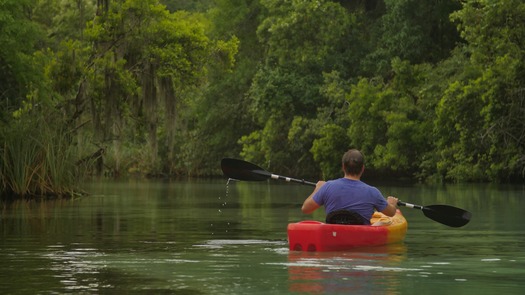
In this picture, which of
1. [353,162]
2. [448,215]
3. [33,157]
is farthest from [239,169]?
[33,157]

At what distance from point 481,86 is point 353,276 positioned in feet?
112

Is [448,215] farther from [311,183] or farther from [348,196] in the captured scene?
[348,196]

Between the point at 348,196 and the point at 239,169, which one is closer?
the point at 348,196

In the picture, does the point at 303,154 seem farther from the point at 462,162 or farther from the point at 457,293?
the point at 457,293

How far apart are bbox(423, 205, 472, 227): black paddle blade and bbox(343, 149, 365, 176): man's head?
3.33 meters

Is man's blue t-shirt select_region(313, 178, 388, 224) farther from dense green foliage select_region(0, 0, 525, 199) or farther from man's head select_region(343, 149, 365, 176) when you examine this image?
dense green foliage select_region(0, 0, 525, 199)

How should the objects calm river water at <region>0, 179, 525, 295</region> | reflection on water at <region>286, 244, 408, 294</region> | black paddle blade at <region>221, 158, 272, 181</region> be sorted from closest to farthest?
reflection on water at <region>286, 244, 408, 294</region>, calm river water at <region>0, 179, 525, 295</region>, black paddle blade at <region>221, 158, 272, 181</region>

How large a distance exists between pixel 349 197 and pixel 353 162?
545 mm

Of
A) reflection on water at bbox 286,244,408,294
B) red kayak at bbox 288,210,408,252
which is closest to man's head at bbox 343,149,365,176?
red kayak at bbox 288,210,408,252

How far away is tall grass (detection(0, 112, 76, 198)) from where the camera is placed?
107ft

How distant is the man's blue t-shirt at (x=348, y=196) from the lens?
56.5 feet

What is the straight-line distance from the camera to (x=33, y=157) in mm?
32938

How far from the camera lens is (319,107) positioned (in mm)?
65625

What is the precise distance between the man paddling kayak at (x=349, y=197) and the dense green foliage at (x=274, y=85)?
1649 cm
